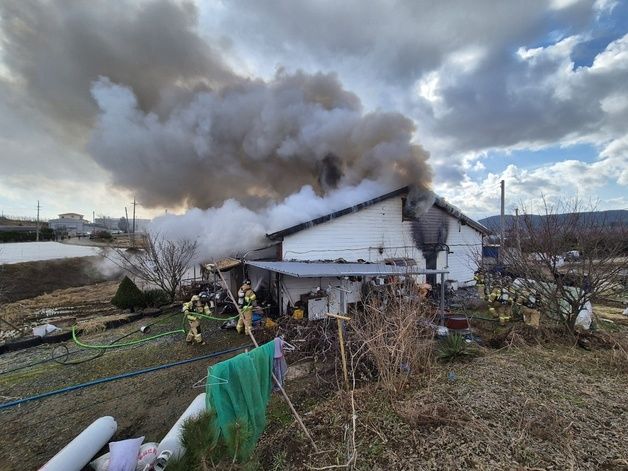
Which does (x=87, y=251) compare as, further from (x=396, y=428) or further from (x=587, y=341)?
(x=587, y=341)

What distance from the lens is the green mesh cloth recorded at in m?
3.35

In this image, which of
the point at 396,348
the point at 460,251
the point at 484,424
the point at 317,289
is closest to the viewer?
the point at 484,424

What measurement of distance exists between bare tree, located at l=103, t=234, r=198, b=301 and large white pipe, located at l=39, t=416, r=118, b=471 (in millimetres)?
10381

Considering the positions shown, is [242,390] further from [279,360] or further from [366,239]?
[366,239]

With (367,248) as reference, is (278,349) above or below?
below

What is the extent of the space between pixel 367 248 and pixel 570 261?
7.13 meters

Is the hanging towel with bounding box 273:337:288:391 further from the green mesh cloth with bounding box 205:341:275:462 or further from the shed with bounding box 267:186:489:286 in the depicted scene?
the shed with bounding box 267:186:489:286

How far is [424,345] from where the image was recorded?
19.4 feet

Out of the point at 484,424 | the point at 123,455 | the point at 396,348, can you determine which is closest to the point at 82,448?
the point at 123,455

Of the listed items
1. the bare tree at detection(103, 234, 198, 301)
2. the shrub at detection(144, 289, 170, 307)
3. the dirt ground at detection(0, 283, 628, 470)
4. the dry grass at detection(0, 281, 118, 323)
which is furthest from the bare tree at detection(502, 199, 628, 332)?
the dry grass at detection(0, 281, 118, 323)

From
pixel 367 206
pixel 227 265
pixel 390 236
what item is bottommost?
pixel 227 265

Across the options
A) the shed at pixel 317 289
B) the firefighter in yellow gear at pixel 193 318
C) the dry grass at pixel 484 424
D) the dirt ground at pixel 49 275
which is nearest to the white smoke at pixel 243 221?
the shed at pixel 317 289

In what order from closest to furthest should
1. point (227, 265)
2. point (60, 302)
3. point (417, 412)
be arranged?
point (417, 412) < point (227, 265) < point (60, 302)

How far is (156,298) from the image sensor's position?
13.8 metres
